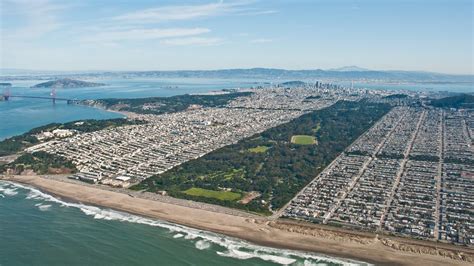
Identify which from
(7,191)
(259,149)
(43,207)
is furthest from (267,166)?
(7,191)

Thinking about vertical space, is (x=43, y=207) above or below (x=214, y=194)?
below

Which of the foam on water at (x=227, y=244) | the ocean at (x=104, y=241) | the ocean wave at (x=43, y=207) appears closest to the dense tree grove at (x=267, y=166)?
the foam on water at (x=227, y=244)

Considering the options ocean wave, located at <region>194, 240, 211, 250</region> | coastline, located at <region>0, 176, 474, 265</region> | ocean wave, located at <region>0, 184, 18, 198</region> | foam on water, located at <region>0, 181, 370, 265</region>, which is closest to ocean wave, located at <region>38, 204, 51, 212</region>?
foam on water, located at <region>0, 181, 370, 265</region>

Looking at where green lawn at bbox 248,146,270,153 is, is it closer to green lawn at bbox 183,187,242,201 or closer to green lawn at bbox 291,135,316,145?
green lawn at bbox 291,135,316,145

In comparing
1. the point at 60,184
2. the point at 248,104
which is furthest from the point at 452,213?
the point at 248,104

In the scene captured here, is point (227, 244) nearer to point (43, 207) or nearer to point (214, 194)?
point (214, 194)

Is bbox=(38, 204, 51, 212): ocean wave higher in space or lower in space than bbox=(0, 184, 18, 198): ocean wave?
lower

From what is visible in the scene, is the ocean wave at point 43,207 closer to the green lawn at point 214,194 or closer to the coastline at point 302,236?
the coastline at point 302,236
